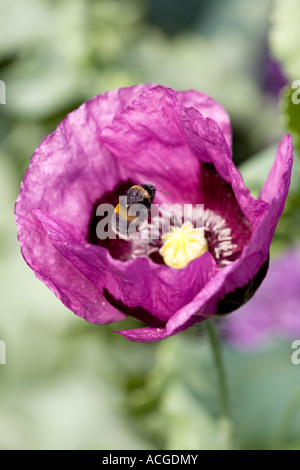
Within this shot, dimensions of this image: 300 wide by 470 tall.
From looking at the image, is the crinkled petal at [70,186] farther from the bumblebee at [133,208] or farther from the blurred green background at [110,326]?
the blurred green background at [110,326]

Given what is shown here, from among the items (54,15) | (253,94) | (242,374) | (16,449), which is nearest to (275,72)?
(253,94)

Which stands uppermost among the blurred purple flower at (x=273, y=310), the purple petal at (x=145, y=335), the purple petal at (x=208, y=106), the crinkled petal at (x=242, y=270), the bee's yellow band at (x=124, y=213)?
the purple petal at (x=208, y=106)

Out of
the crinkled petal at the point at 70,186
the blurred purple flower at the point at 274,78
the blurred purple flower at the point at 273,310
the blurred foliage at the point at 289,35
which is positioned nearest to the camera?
the crinkled petal at the point at 70,186

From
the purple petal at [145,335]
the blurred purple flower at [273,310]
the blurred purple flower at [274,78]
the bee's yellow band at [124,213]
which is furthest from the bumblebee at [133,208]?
the blurred purple flower at [274,78]

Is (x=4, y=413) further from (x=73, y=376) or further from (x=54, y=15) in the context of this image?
(x=54, y=15)

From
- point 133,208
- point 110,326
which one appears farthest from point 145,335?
point 110,326
